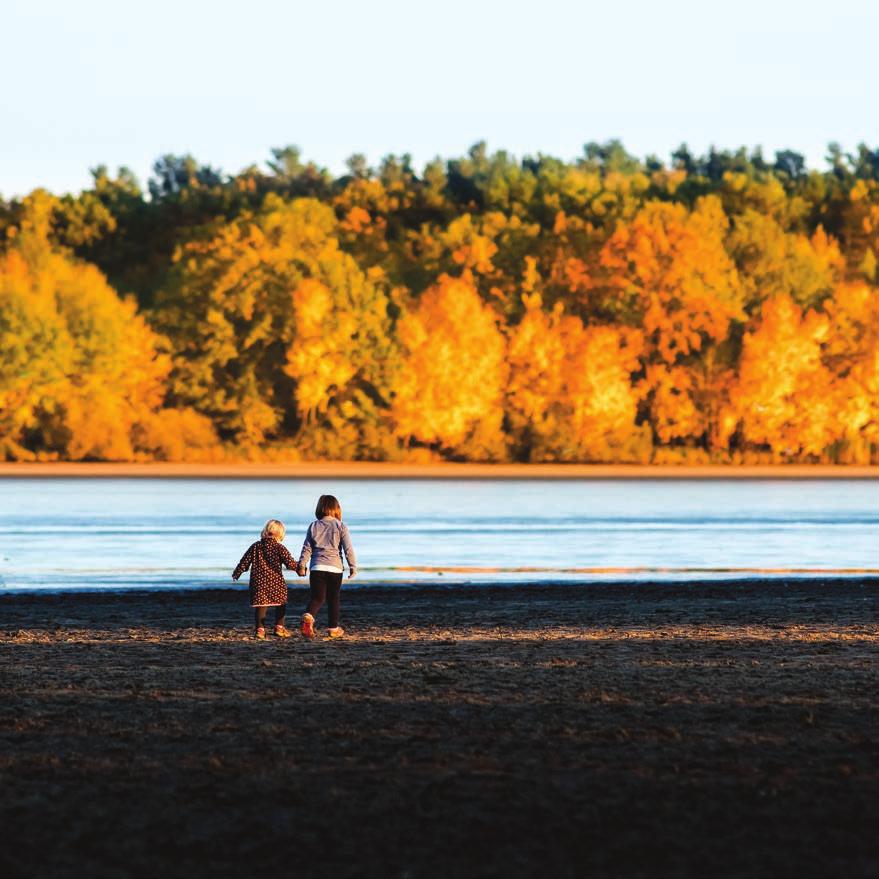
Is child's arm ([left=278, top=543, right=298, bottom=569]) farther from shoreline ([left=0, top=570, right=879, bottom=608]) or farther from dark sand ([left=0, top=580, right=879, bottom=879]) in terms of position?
shoreline ([left=0, top=570, right=879, bottom=608])

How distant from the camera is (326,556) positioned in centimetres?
1769

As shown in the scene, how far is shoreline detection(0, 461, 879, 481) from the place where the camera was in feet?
299

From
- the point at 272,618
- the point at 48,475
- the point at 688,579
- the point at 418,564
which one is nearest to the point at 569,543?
the point at 418,564

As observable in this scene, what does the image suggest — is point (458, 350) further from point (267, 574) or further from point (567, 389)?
point (267, 574)

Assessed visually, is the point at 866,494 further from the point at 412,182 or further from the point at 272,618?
the point at 412,182

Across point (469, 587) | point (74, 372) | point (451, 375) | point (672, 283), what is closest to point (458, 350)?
point (451, 375)

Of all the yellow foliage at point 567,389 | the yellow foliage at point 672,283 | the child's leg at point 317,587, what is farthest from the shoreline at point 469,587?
the yellow foliage at point 672,283

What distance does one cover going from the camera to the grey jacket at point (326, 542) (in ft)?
57.5

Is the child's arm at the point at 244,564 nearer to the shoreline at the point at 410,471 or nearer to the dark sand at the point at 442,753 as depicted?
the dark sand at the point at 442,753

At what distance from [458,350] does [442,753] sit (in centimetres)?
9030

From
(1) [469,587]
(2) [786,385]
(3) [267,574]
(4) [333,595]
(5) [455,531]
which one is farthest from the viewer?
(2) [786,385]

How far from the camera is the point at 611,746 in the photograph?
10820 mm

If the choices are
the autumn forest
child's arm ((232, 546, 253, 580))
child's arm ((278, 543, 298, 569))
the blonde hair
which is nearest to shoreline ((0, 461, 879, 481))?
the autumn forest

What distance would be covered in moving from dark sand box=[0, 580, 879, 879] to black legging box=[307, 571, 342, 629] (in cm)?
43
